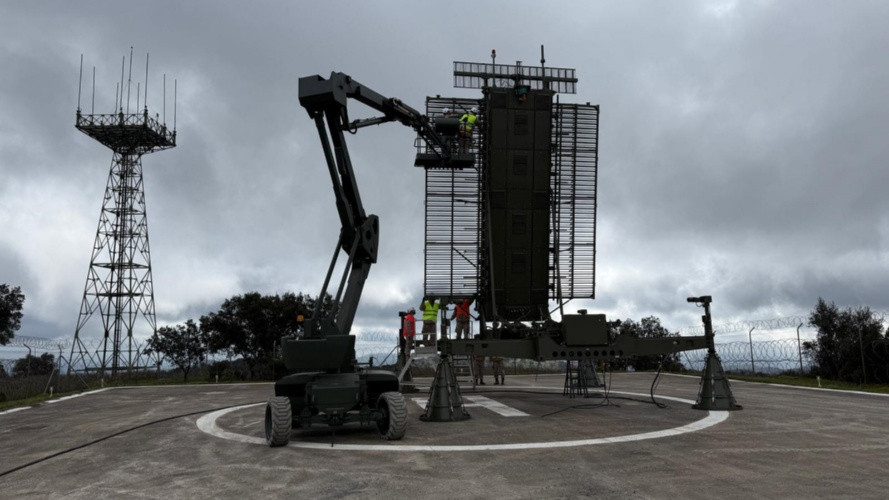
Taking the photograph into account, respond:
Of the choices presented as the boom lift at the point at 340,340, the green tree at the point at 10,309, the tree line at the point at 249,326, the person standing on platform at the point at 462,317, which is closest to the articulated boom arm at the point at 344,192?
the boom lift at the point at 340,340

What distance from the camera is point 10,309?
1592 inches

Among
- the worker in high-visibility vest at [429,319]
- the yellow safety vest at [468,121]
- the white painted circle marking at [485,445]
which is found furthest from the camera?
the worker in high-visibility vest at [429,319]

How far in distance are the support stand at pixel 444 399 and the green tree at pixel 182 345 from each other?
91.6ft

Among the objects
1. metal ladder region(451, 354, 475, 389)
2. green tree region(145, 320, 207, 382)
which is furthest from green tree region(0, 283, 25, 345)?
metal ladder region(451, 354, 475, 389)

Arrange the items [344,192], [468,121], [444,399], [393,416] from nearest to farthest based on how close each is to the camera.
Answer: [393,416], [344,192], [444,399], [468,121]

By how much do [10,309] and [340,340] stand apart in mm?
42093

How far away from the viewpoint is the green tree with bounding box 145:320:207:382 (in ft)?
118

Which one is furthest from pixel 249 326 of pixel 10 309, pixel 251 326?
pixel 10 309

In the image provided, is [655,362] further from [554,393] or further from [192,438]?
[192,438]

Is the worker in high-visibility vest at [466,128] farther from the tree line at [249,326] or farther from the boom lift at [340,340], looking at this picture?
the tree line at [249,326]

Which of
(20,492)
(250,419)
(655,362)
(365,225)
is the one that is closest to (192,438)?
(250,419)

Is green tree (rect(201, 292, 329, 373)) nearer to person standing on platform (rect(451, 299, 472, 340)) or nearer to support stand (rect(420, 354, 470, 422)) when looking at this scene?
person standing on platform (rect(451, 299, 472, 340))

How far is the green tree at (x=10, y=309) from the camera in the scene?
39938 millimetres

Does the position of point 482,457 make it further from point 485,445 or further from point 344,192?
point 344,192
